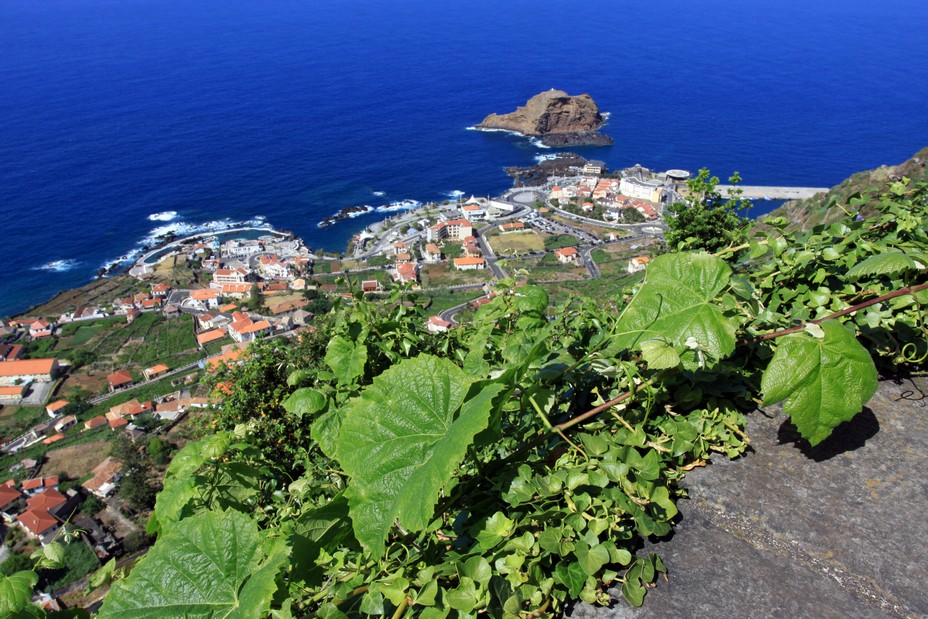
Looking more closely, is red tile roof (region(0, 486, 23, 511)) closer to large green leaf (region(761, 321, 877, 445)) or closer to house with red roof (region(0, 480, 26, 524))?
house with red roof (region(0, 480, 26, 524))

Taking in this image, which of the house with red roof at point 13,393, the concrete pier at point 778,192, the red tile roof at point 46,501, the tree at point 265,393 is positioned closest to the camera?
the tree at point 265,393

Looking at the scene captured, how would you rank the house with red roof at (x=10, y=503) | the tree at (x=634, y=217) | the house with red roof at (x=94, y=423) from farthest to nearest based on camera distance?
1. the tree at (x=634, y=217)
2. the house with red roof at (x=94, y=423)
3. the house with red roof at (x=10, y=503)

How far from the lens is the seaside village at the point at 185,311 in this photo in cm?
2242

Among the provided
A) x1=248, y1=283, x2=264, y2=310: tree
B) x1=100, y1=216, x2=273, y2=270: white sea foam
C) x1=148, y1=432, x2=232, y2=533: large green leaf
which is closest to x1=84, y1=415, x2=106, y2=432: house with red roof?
x1=248, y1=283, x2=264, y2=310: tree

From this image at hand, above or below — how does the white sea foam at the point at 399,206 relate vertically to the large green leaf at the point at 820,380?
below

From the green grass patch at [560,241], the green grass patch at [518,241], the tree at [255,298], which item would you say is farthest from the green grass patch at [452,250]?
the tree at [255,298]

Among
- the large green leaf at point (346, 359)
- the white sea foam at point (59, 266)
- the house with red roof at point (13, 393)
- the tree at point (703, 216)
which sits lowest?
the house with red roof at point (13, 393)

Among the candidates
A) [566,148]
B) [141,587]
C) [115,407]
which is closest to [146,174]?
[115,407]

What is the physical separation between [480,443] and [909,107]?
3267 inches

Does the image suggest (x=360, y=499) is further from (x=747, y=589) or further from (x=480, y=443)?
(x=747, y=589)

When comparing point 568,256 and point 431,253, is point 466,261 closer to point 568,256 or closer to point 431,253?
point 431,253

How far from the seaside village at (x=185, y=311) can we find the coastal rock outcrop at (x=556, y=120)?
33.0 ft

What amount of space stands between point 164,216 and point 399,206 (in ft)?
66.1

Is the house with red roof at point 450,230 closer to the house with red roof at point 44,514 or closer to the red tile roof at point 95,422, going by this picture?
the red tile roof at point 95,422
